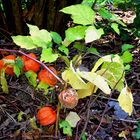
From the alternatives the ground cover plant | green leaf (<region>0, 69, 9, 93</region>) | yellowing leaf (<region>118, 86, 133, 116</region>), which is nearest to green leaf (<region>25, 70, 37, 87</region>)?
the ground cover plant

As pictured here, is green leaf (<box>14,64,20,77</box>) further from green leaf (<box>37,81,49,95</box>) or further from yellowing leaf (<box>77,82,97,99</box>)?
yellowing leaf (<box>77,82,97,99</box>)

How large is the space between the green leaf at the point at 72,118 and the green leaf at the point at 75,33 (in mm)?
338

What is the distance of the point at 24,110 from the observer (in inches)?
70.9

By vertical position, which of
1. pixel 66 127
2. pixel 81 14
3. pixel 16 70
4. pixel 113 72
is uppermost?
pixel 81 14

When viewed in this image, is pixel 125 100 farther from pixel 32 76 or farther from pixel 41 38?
pixel 32 76

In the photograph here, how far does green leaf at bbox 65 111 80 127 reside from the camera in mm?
1552

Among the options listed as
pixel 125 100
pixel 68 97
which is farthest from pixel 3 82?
pixel 125 100

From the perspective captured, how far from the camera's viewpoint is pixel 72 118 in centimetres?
156

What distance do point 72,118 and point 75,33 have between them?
0.37 metres

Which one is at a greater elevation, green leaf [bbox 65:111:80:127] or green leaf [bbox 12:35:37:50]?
green leaf [bbox 12:35:37:50]

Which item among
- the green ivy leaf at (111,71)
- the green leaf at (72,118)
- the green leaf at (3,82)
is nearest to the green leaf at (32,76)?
the green leaf at (3,82)

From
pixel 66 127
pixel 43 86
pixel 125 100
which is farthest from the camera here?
pixel 43 86

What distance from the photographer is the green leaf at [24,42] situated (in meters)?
1.40

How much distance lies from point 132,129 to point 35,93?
0.47 meters
